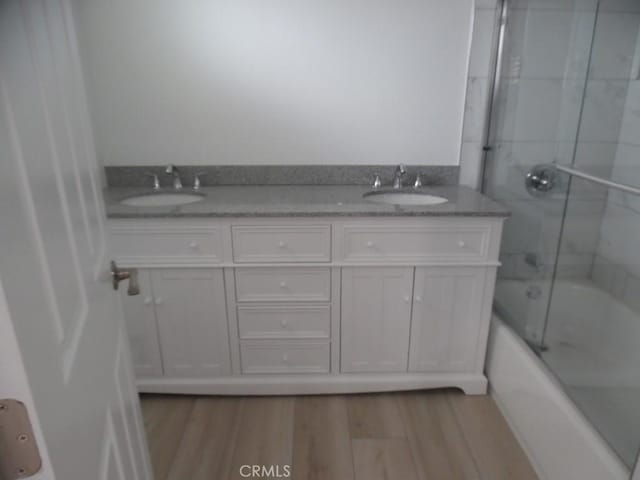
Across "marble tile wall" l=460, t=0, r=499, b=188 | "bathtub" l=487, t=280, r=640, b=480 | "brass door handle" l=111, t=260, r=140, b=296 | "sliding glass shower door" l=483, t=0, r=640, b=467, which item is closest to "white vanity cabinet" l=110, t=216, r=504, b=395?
"bathtub" l=487, t=280, r=640, b=480

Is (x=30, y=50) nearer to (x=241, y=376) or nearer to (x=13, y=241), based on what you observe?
(x=13, y=241)

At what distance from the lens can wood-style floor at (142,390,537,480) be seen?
1496mm

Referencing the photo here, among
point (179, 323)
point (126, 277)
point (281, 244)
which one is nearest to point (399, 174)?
point (281, 244)

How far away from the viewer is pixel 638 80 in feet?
5.67

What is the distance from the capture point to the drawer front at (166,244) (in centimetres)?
165

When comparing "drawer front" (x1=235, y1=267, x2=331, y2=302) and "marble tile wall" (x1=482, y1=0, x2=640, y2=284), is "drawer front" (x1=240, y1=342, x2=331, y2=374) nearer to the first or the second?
"drawer front" (x1=235, y1=267, x2=331, y2=302)

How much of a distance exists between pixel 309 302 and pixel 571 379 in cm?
100

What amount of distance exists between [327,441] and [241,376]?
47 centimetres

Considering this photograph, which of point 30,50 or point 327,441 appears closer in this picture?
point 30,50

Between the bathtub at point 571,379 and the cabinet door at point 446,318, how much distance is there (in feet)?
0.44

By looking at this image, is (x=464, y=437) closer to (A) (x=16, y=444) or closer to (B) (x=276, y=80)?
(A) (x=16, y=444)

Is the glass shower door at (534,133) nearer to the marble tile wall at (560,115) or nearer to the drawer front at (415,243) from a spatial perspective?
the marble tile wall at (560,115)

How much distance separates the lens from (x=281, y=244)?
1662mm

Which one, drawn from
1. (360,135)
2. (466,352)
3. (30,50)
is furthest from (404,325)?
(30,50)
